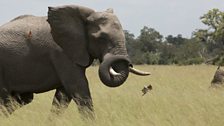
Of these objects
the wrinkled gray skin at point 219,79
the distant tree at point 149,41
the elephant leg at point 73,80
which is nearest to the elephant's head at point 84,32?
the elephant leg at point 73,80

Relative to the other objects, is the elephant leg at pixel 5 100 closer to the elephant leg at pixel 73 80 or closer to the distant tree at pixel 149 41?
the elephant leg at pixel 73 80

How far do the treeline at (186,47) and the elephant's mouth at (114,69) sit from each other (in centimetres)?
2912

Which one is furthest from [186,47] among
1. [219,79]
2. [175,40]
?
[219,79]

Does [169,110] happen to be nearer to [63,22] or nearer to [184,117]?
[184,117]

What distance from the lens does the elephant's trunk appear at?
6383mm

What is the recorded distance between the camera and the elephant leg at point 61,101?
7.04 meters

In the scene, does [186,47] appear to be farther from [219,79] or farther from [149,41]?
[219,79]

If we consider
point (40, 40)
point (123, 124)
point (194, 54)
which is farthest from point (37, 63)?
point (194, 54)

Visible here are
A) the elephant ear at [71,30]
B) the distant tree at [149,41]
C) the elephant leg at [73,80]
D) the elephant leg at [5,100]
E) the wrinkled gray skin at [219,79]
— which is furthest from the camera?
the distant tree at [149,41]

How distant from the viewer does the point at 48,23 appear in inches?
283

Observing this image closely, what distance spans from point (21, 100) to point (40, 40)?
116 centimetres

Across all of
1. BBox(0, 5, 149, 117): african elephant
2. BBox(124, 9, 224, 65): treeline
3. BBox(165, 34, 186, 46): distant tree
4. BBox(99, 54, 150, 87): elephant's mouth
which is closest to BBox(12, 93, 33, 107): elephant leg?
BBox(0, 5, 149, 117): african elephant

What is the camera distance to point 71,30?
22.9 ft

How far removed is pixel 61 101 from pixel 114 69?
3.97 ft
